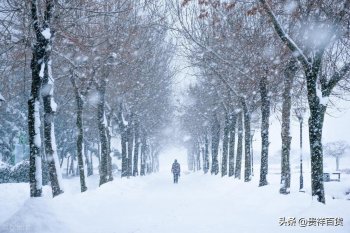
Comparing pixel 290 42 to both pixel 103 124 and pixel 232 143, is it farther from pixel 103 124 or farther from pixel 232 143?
pixel 232 143

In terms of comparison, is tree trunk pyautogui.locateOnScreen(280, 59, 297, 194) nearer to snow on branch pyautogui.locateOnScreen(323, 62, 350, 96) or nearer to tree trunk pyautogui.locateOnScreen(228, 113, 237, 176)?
snow on branch pyautogui.locateOnScreen(323, 62, 350, 96)

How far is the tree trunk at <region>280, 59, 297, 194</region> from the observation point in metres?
15.1

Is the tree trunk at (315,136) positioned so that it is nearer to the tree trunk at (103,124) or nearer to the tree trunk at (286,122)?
the tree trunk at (286,122)

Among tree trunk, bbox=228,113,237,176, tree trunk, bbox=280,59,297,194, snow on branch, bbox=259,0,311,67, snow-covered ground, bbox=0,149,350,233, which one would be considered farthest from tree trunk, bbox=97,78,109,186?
snow on branch, bbox=259,0,311,67

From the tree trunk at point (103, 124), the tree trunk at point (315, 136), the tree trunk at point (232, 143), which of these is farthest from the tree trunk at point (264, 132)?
the tree trunk at point (232, 143)

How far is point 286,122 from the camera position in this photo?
15875 mm

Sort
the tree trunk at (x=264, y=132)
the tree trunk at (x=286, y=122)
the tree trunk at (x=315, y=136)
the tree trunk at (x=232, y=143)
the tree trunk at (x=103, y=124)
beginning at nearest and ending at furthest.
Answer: the tree trunk at (x=315, y=136)
the tree trunk at (x=286, y=122)
the tree trunk at (x=264, y=132)
the tree trunk at (x=103, y=124)
the tree trunk at (x=232, y=143)

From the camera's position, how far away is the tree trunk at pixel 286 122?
15.1 m

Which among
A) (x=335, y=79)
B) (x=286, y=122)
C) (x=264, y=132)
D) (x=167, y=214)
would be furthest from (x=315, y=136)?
(x=264, y=132)

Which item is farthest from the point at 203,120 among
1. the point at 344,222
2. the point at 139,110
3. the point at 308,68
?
the point at 344,222

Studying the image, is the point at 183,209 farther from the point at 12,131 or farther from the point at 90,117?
the point at 12,131

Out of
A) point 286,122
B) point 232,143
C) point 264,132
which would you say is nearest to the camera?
point 286,122

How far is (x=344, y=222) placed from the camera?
26.0 ft

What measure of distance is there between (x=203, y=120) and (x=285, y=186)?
95.6 feet
